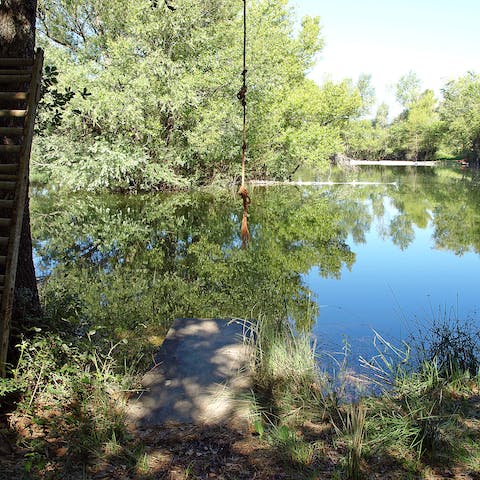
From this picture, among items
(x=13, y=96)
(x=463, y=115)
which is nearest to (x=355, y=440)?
(x=13, y=96)

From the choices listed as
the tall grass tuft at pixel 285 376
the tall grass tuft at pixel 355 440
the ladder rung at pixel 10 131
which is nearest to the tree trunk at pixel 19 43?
the ladder rung at pixel 10 131

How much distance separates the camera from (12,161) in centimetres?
279

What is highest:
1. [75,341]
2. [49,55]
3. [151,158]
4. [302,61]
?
[302,61]

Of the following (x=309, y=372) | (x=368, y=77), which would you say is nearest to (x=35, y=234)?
(x=309, y=372)

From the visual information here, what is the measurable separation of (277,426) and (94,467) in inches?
40.1

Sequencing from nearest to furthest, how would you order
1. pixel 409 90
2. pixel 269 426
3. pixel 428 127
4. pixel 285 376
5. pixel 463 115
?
pixel 269 426 < pixel 285 376 < pixel 463 115 < pixel 428 127 < pixel 409 90

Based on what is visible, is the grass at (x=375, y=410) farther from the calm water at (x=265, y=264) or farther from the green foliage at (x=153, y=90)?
the green foliage at (x=153, y=90)

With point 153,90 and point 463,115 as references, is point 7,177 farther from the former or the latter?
point 463,115

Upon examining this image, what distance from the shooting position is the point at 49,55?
13.4 metres

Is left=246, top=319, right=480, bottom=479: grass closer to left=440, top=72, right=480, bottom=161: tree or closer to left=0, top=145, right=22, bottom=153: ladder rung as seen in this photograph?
left=0, top=145, right=22, bottom=153: ladder rung

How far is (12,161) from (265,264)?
16.5 feet

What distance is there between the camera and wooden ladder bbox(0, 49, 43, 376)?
7.82 feet

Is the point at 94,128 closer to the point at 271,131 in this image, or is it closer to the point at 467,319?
the point at 271,131

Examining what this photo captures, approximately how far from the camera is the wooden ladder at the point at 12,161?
2.38 m
